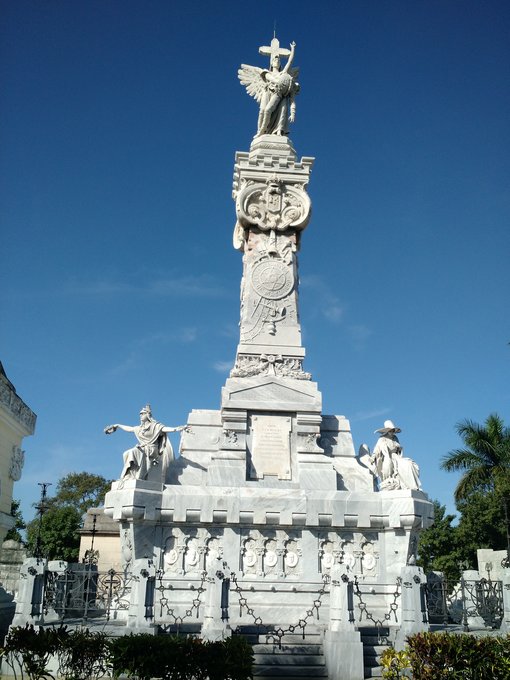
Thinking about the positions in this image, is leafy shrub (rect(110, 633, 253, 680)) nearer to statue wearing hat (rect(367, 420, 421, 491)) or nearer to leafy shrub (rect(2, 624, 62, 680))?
leafy shrub (rect(2, 624, 62, 680))

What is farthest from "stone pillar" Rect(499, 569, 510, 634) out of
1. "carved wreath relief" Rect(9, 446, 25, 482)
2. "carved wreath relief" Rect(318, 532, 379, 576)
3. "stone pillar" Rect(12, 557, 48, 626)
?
"carved wreath relief" Rect(9, 446, 25, 482)

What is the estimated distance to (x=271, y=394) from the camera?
18703 mm

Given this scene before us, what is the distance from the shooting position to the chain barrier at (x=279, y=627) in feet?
43.9

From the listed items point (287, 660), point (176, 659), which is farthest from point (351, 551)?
point (176, 659)

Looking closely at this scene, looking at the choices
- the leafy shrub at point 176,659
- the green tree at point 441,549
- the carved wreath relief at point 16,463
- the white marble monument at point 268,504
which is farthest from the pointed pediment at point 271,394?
the green tree at point 441,549

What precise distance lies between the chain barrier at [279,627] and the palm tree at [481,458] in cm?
2344

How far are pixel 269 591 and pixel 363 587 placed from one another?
96.9 inches

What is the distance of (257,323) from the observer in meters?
20.1

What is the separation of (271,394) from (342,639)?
751cm

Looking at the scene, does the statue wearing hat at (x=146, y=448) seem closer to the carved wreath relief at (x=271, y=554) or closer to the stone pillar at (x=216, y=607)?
the carved wreath relief at (x=271, y=554)

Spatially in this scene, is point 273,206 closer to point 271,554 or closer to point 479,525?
point 271,554

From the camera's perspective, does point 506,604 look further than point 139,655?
Yes

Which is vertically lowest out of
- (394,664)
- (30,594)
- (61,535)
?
(394,664)

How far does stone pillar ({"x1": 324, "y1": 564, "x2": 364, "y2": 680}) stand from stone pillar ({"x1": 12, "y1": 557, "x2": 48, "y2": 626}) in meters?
6.33
